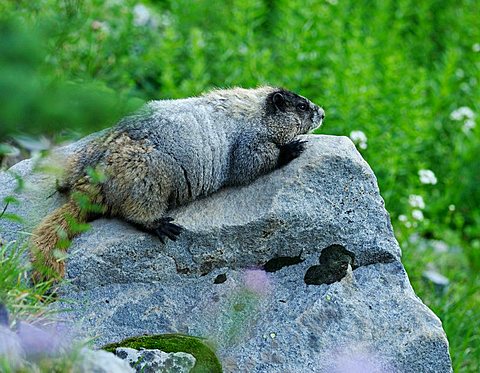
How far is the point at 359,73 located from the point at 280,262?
12.4 feet

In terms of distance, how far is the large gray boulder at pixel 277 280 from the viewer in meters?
4.73

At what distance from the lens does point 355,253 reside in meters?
5.11

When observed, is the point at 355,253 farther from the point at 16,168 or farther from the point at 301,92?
the point at 301,92

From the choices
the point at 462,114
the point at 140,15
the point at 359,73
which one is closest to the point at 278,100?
the point at 359,73

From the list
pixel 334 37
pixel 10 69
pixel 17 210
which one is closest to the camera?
pixel 10 69

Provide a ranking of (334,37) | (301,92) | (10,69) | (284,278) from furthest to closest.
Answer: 1. (334,37)
2. (301,92)
3. (284,278)
4. (10,69)

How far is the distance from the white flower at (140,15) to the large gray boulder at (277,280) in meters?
4.45

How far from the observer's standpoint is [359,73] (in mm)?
→ 8305

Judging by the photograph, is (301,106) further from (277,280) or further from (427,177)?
(427,177)

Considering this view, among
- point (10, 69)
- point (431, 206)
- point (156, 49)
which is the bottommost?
point (431, 206)

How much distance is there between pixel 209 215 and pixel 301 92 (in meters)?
3.60

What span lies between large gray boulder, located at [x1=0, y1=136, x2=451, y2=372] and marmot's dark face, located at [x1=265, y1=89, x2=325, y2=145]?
1.42 feet

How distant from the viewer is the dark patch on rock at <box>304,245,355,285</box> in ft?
16.3

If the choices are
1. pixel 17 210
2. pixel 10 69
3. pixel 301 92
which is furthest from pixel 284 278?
pixel 301 92
